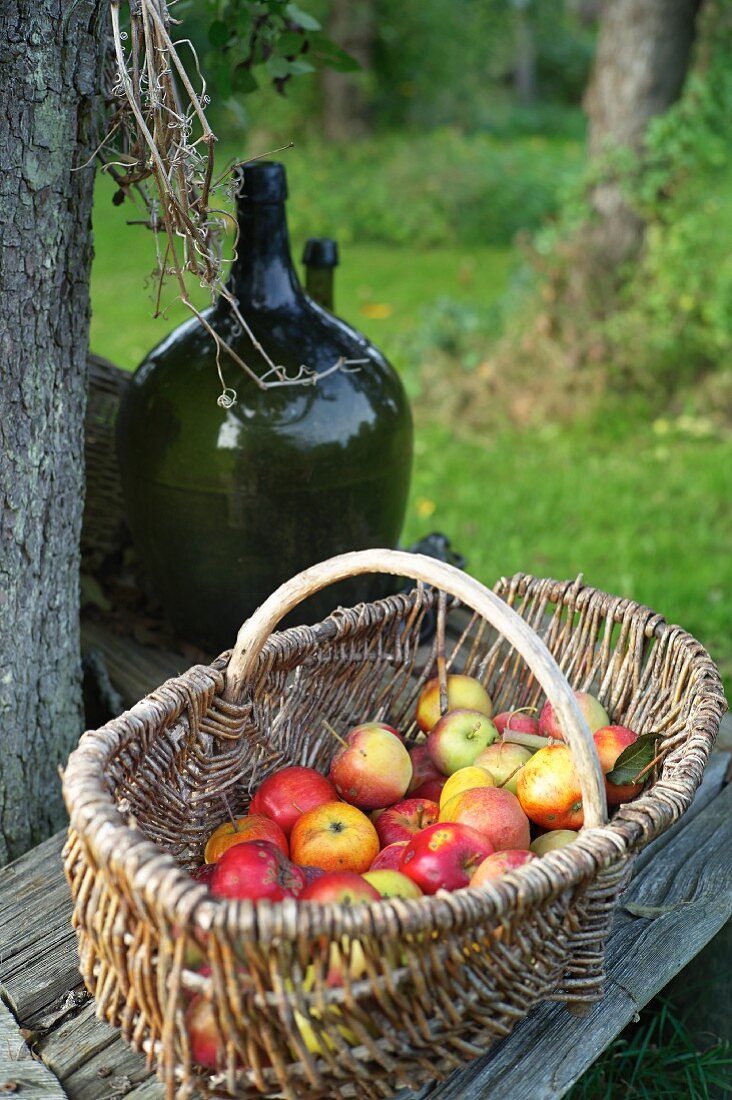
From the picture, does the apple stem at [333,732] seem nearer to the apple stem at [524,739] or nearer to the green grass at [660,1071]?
the apple stem at [524,739]

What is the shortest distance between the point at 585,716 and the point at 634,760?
168 millimetres

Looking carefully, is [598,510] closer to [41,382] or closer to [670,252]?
[670,252]

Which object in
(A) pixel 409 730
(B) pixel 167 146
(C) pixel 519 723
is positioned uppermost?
(B) pixel 167 146

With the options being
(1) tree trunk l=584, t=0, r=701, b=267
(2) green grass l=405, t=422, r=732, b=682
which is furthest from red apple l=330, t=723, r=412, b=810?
(1) tree trunk l=584, t=0, r=701, b=267

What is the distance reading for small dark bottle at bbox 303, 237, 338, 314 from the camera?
2.07 m

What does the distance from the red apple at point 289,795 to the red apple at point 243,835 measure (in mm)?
32

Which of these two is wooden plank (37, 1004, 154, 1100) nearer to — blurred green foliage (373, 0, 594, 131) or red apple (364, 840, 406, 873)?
red apple (364, 840, 406, 873)

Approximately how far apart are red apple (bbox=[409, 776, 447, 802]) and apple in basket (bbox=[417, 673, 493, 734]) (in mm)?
96

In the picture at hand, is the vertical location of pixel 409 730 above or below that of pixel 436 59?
below

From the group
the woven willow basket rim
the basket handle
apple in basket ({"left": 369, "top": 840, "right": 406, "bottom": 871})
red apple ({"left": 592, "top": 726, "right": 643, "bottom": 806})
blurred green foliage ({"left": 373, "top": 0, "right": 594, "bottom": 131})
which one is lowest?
apple in basket ({"left": 369, "top": 840, "right": 406, "bottom": 871})

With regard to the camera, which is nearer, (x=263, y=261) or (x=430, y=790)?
(x=430, y=790)

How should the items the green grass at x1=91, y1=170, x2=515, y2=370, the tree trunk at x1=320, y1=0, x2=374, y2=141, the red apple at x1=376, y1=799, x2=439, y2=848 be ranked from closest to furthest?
the red apple at x1=376, y1=799, x2=439, y2=848, the green grass at x1=91, y1=170, x2=515, y2=370, the tree trunk at x1=320, y1=0, x2=374, y2=141

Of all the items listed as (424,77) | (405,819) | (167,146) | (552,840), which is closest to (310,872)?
(405,819)

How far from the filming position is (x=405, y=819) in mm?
1438
